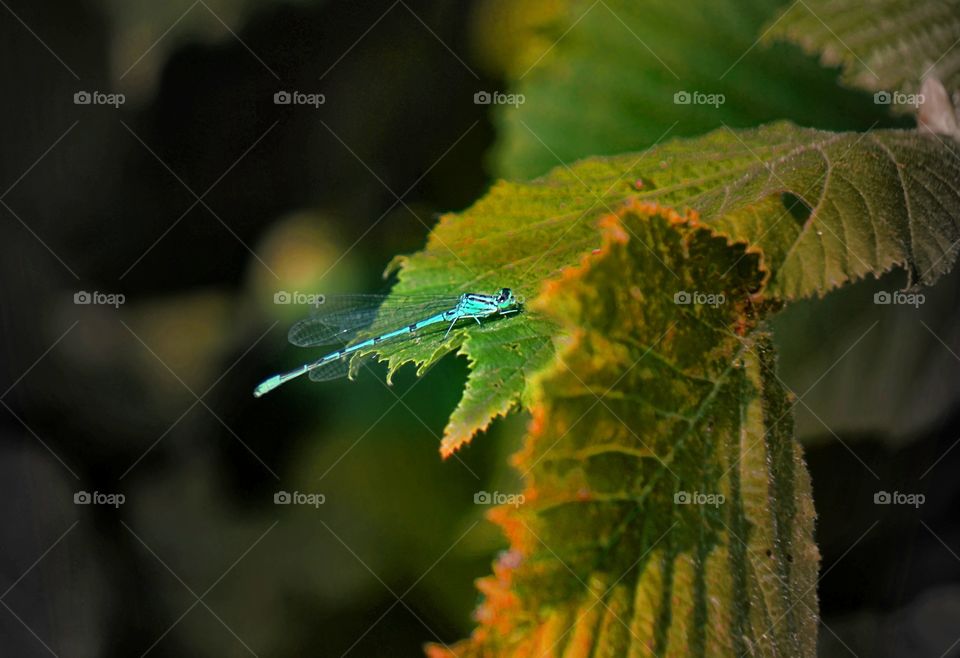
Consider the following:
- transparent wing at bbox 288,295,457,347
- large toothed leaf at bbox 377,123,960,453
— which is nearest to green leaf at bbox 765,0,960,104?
large toothed leaf at bbox 377,123,960,453

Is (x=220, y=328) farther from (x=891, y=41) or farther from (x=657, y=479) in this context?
(x=891, y=41)

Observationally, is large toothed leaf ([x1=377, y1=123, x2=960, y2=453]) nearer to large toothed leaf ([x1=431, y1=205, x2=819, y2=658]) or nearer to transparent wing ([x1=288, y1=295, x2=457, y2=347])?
large toothed leaf ([x1=431, y1=205, x2=819, y2=658])

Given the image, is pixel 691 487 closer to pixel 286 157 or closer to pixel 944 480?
pixel 944 480

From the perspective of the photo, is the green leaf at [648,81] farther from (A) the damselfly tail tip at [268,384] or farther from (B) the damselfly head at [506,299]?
(A) the damselfly tail tip at [268,384]

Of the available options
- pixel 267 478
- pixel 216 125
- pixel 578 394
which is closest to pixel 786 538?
pixel 578 394

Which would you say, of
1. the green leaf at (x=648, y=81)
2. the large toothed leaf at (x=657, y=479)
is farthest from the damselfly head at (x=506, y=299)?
the large toothed leaf at (x=657, y=479)

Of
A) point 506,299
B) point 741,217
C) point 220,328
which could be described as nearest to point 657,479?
point 741,217

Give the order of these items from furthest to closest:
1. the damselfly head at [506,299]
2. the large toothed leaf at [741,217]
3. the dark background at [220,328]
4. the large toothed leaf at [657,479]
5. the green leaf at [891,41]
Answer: the dark background at [220,328]
the damselfly head at [506,299]
the green leaf at [891,41]
the large toothed leaf at [741,217]
the large toothed leaf at [657,479]
